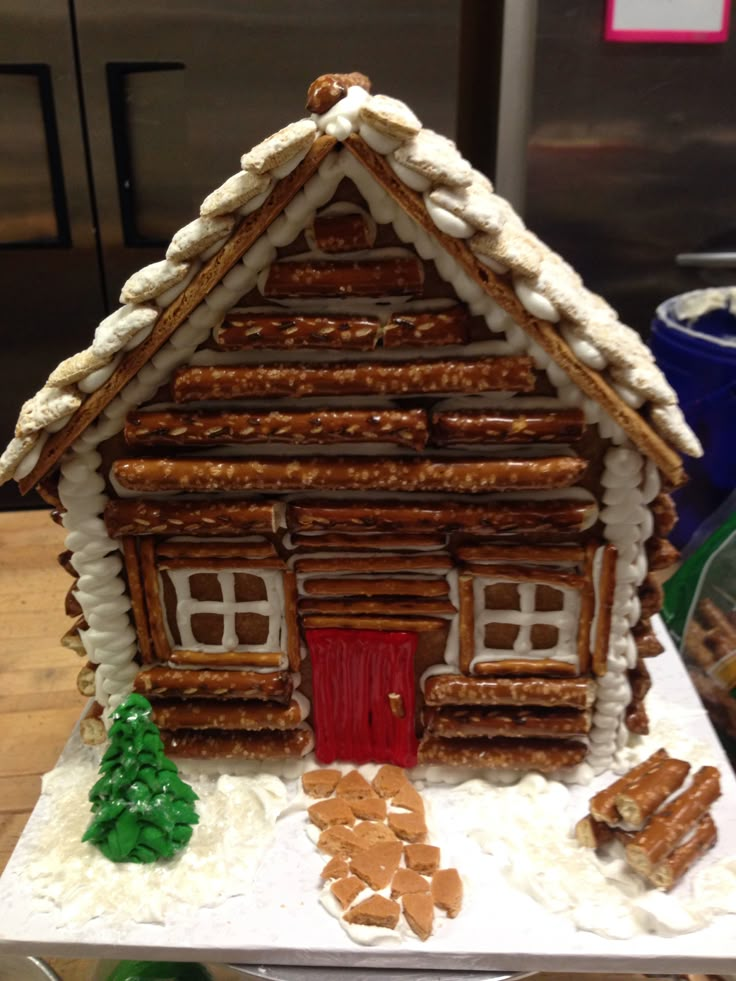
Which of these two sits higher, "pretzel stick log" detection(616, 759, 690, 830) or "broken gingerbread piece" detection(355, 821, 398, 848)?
"pretzel stick log" detection(616, 759, 690, 830)

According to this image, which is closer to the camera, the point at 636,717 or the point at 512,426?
the point at 512,426

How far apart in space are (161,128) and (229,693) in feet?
5.51

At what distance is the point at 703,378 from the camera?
6.97ft

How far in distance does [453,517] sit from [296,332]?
0.31m

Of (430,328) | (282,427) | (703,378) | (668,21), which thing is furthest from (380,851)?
(668,21)

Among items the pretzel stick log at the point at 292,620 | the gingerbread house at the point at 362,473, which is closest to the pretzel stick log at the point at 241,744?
the gingerbread house at the point at 362,473

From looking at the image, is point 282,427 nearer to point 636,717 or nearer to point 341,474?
point 341,474

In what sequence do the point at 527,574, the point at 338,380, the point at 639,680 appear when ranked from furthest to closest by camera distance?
the point at 639,680 → the point at 527,574 → the point at 338,380

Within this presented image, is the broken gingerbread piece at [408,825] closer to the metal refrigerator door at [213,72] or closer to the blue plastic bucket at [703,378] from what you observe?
the blue plastic bucket at [703,378]

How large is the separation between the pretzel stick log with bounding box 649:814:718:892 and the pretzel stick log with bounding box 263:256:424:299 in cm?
77

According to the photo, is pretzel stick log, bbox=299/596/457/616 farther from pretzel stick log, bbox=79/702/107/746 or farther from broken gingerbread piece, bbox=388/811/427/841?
pretzel stick log, bbox=79/702/107/746

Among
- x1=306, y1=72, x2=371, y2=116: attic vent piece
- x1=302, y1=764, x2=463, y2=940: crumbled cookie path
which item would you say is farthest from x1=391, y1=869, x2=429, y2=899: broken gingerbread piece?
x1=306, y1=72, x2=371, y2=116: attic vent piece

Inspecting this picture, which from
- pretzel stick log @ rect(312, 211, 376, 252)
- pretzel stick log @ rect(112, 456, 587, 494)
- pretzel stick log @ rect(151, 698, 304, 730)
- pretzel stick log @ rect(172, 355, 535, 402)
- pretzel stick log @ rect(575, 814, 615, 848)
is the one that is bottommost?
pretzel stick log @ rect(575, 814, 615, 848)

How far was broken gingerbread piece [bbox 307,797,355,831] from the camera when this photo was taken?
127cm
